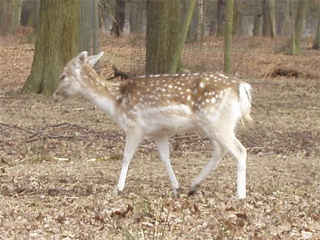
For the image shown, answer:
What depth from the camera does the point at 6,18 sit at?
130 ft

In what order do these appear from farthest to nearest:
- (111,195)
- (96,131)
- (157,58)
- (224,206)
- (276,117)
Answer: (157,58)
(276,117)
(96,131)
(111,195)
(224,206)

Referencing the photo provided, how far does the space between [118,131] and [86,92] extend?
4.15 m

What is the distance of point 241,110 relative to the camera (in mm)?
8250

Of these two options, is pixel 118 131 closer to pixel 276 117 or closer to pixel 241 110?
pixel 276 117

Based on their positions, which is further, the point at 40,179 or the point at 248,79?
the point at 248,79

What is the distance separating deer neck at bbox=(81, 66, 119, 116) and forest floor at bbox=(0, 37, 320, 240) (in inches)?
35.0

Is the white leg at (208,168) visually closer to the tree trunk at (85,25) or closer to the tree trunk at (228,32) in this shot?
the tree trunk at (228,32)

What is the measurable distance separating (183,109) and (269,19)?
32.2m

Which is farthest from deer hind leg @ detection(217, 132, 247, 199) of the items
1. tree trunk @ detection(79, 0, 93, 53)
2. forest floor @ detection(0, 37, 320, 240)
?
tree trunk @ detection(79, 0, 93, 53)

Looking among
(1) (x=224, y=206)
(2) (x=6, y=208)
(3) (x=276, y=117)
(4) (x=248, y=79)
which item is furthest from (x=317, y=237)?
(4) (x=248, y=79)

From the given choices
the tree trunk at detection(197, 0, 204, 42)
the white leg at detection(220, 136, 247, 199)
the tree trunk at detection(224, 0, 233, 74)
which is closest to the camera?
the white leg at detection(220, 136, 247, 199)

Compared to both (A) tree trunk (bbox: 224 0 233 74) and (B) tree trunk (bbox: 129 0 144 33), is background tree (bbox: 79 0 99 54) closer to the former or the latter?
(B) tree trunk (bbox: 129 0 144 33)

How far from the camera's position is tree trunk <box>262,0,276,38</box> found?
1530 inches

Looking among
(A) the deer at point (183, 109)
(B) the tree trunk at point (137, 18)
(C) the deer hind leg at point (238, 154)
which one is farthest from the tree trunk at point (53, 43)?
(C) the deer hind leg at point (238, 154)
